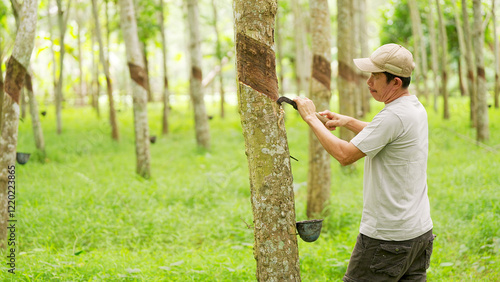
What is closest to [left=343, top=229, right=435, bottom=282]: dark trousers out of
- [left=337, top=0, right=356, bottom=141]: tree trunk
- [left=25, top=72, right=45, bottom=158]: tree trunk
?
[left=337, top=0, right=356, bottom=141]: tree trunk

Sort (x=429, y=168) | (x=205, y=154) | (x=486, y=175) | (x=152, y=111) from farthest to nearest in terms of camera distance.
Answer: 1. (x=152, y=111)
2. (x=205, y=154)
3. (x=429, y=168)
4. (x=486, y=175)

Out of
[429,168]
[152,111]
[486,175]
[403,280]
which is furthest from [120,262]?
[152,111]

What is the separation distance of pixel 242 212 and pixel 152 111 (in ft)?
43.5

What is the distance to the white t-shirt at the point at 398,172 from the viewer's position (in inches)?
98.2

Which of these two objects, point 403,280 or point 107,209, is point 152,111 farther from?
point 403,280

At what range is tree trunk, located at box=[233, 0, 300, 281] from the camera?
8.66ft

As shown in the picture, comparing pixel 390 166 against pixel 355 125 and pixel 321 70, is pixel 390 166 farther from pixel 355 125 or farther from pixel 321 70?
pixel 321 70

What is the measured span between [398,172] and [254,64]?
3.35ft

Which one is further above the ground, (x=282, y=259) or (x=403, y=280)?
(x=282, y=259)

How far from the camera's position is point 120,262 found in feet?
14.1

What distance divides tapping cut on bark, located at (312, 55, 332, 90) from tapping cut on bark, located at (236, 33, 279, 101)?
3.00 metres

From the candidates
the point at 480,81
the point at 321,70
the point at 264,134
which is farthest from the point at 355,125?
the point at 480,81

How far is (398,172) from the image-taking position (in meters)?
2.55

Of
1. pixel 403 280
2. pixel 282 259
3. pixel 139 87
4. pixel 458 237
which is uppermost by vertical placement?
pixel 139 87
